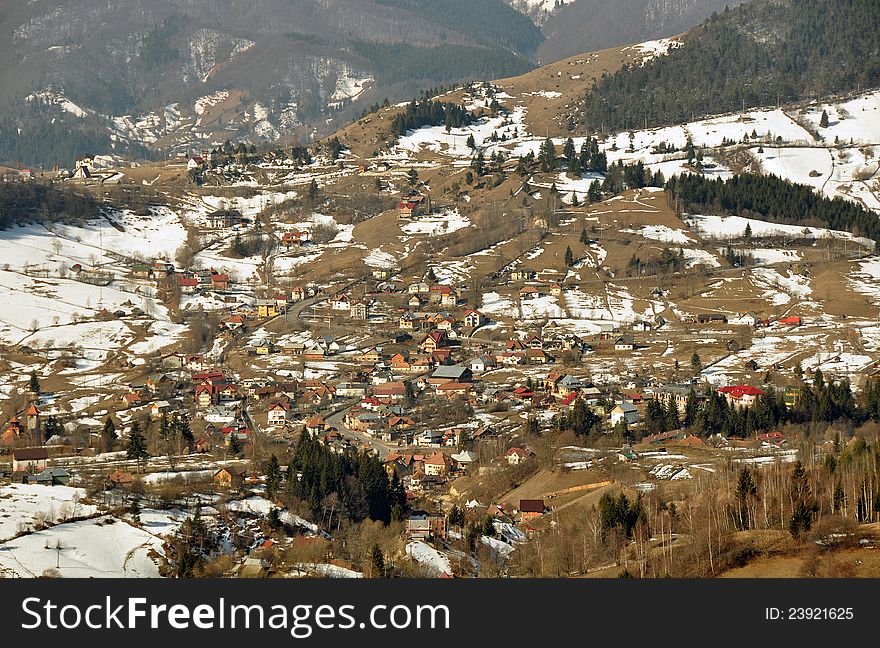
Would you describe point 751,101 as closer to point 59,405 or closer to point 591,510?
point 59,405

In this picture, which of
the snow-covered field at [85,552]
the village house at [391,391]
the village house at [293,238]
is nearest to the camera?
the snow-covered field at [85,552]

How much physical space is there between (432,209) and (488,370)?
167 feet

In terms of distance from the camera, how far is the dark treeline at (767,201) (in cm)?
12706

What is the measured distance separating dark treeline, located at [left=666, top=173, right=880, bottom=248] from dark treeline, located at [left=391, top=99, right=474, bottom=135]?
49.0 metres

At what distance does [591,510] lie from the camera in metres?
51.5

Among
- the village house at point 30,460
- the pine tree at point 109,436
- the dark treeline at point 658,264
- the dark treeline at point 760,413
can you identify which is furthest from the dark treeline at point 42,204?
the dark treeline at point 760,413

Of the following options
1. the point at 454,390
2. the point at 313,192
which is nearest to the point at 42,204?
the point at 313,192

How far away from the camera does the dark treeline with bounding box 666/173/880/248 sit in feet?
417

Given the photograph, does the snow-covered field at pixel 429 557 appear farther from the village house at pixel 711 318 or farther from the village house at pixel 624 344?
the village house at pixel 711 318

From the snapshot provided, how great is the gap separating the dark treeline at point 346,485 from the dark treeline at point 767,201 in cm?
Result: 7735

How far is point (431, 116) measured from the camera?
180 m

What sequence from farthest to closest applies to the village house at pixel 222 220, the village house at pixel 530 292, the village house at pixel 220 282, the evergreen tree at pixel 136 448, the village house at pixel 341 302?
the village house at pixel 222 220 < the village house at pixel 220 282 < the village house at pixel 530 292 < the village house at pixel 341 302 < the evergreen tree at pixel 136 448

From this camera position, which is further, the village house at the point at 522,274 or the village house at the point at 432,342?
the village house at the point at 522,274

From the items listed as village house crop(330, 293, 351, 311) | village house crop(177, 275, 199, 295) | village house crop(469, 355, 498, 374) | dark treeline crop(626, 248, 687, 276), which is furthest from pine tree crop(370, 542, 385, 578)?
dark treeline crop(626, 248, 687, 276)
